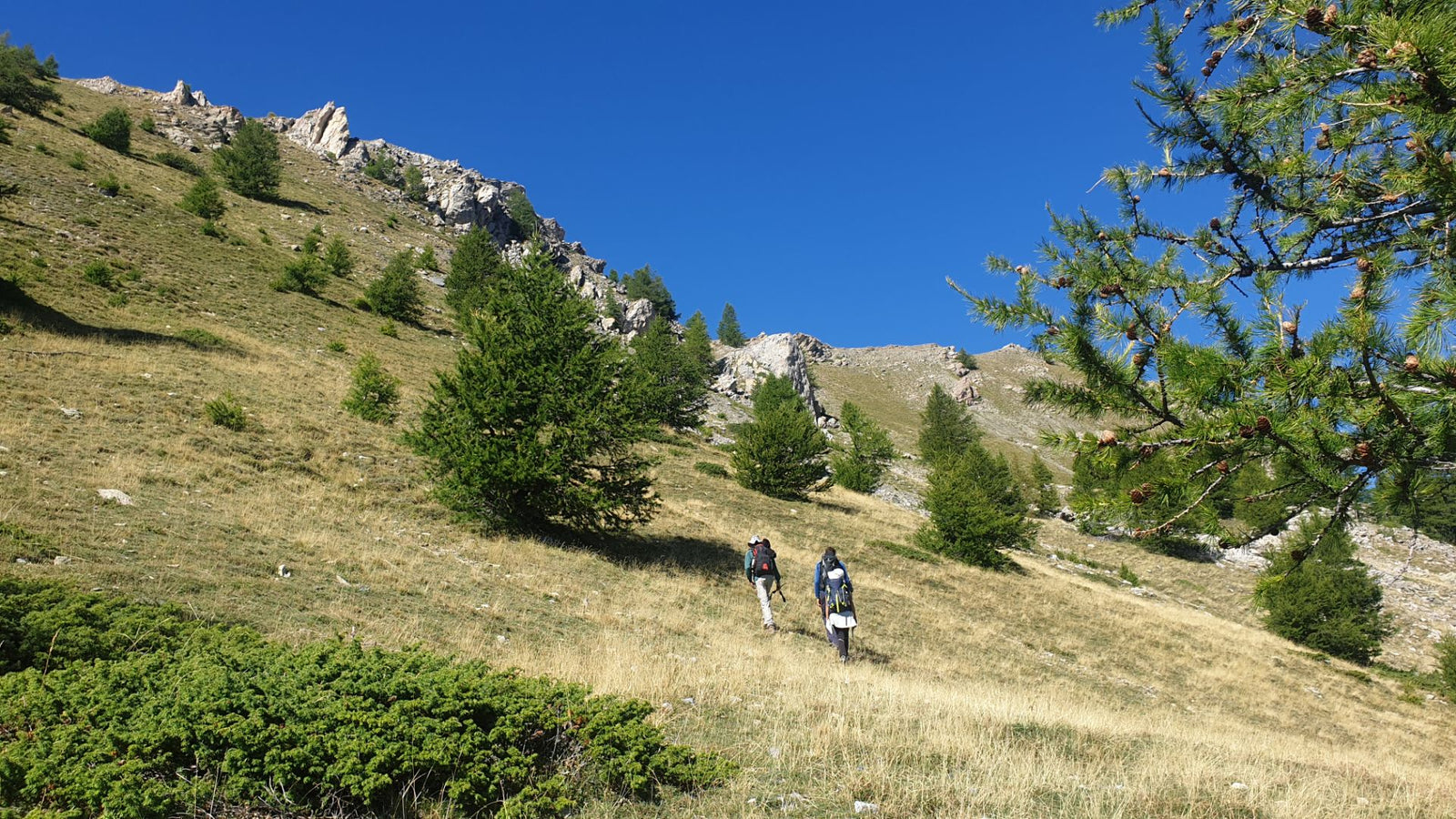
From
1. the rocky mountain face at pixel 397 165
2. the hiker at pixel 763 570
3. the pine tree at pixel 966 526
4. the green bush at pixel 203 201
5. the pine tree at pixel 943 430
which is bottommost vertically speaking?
the hiker at pixel 763 570

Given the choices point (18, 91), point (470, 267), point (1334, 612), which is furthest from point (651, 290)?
point (1334, 612)

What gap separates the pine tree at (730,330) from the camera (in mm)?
102438

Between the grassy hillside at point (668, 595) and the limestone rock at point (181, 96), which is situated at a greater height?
the limestone rock at point (181, 96)

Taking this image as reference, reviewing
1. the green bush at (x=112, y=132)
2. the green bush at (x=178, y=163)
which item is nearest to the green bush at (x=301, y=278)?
the green bush at (x=178, y=163)

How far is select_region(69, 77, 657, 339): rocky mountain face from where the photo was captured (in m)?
67.4

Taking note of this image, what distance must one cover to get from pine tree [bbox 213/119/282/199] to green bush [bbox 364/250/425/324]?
20.9m

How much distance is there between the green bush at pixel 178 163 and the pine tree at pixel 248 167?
2.56m

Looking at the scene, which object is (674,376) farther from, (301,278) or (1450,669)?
(1450,669)

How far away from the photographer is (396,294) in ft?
132

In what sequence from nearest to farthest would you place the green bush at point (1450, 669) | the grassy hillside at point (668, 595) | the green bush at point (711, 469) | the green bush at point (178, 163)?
the grassy hillside at point (668, 595) → the green bush at point (1450, 669) → the green bush at point (711, 469) → the green bush at point (178, 163)

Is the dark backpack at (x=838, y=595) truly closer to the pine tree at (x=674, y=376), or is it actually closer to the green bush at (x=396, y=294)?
the pine tree at (x=674, y=376)

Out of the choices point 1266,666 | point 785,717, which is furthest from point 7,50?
point 1266,666

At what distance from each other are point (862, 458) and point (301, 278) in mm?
33652

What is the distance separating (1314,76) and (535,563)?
1380 cm
